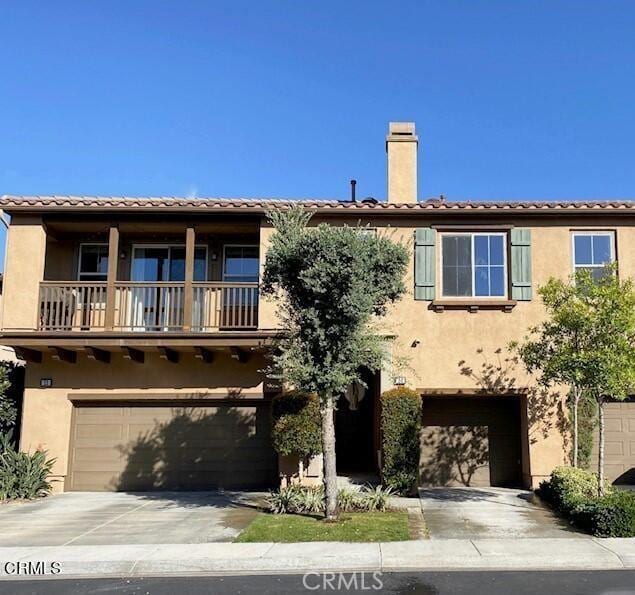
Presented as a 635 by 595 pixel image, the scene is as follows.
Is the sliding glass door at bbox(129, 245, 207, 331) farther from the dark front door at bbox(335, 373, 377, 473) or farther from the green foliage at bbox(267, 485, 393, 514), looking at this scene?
the dark front door at bbox(335, 373, 377, 473)

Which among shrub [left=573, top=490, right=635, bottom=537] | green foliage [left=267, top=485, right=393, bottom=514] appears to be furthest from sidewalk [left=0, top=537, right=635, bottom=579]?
green foliage [left=267, top=485, right=393, bottom=514]

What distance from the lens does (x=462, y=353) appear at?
13.9 metres

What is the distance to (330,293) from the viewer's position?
10289 millimetres

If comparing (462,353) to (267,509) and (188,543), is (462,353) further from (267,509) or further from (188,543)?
(188,543)

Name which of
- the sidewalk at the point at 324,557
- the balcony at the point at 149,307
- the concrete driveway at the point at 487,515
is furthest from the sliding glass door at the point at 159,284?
the concrete driveway at the point at 487,515

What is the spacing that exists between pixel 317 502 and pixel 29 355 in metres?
7.43

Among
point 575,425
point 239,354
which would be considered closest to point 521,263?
point 575,425

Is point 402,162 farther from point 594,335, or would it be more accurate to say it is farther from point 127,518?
point 127,518

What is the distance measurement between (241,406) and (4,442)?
197 inches

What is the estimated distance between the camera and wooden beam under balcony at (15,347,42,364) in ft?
46.9

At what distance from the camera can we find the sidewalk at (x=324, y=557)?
8.07 metres

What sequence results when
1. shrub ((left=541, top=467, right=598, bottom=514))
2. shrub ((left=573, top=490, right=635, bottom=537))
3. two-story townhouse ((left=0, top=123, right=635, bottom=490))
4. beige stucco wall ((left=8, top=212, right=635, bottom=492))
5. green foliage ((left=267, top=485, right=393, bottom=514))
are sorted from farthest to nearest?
two-story townhouse ((left=0, top=123, right=635, bottom=490))
beige stucco wall ((left=8, top=212, right=635, bottom=492))
green foliage ((left=267, top=485, right=393, bottom=514))
shrub ((left=541, top=467, right=598, bottom=514))
shrub ((left=573, top=490, right=635, bottom=537))

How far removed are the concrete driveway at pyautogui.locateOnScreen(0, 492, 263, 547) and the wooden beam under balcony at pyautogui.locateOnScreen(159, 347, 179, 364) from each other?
2.90 m

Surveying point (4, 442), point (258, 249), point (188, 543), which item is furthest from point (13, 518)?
point (258, 249)
